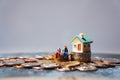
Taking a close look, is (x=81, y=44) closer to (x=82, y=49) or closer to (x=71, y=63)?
(x=82, y=49)

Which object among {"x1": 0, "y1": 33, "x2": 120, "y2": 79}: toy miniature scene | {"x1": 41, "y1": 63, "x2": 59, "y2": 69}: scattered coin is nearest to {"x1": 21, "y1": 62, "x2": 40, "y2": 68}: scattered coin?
{"x1": 0, "y1": 33, "x2": 120, "y2": 79}: toy miniature scene

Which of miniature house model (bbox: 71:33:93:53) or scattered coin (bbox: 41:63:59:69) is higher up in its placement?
miniature house model (bbox: 71:33:93:53)

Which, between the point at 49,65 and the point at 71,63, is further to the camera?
the point at 71,63

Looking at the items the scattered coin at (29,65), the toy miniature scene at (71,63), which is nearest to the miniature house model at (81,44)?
the toy miniature scene at (71,63)

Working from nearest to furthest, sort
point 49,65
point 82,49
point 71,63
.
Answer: point 49,65 → point 71,63 → point 82,49

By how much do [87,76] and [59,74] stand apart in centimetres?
62

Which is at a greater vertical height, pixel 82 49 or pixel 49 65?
pixel 82 49

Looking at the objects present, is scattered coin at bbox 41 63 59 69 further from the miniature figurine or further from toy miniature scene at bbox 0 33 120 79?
the miniature figurine

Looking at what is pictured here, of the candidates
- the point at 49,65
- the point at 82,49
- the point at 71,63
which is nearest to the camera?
the point at 49,65

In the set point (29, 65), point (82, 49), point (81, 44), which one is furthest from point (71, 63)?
point (29, 65)

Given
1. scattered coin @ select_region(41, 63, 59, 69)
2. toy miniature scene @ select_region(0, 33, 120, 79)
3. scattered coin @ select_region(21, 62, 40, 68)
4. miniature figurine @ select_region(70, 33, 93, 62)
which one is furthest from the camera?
miniature figurine @ select_region(70, 33, 93, 62)

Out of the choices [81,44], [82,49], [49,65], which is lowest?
[49,65]

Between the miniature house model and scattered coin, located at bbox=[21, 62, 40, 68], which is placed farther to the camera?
the miniature house model

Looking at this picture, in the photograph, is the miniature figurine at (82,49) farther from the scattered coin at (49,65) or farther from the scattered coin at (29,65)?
the scattered coin at (29,65)
